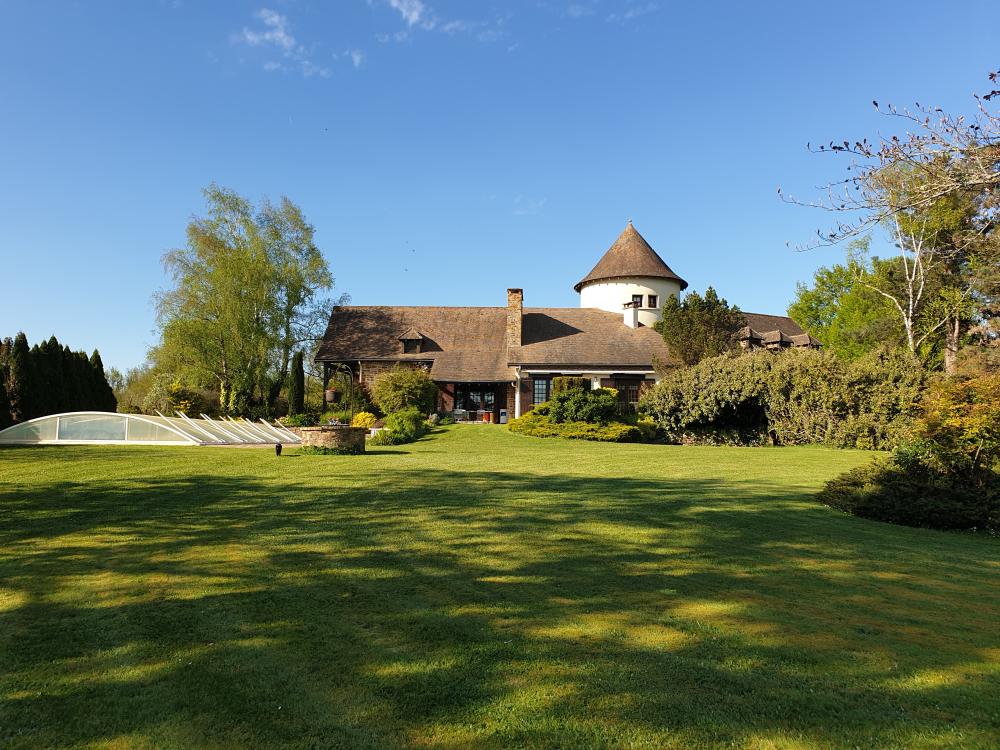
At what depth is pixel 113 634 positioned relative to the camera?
4.46 metres

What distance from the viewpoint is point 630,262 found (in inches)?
1577

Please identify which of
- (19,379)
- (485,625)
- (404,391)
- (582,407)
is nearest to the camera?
(485,625)

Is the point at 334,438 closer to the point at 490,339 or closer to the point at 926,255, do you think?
the point at 490,339

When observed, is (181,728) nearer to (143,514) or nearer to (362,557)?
(362,557)

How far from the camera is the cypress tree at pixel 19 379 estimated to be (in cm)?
2655

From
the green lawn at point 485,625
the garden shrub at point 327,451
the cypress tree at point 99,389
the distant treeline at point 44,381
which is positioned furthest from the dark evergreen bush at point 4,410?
the green lawn at point 485,625

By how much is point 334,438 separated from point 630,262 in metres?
27.6

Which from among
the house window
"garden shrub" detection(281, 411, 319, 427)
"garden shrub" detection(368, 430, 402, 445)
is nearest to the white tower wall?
the house window

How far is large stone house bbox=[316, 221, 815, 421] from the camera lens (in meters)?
A: 34.4

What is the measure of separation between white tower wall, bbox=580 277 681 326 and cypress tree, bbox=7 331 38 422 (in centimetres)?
3065

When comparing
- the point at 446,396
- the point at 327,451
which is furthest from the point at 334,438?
the point at 446,396

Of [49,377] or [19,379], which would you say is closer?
[19,379]

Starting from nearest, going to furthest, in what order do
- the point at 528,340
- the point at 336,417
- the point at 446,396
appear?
the point at 336,417
the point at 446,396
the point at 528,340

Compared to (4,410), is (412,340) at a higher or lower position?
higher
